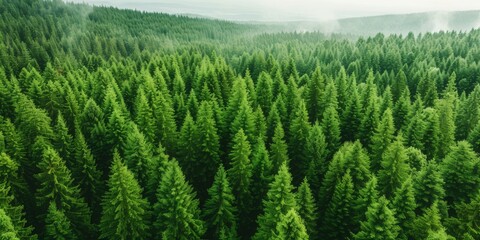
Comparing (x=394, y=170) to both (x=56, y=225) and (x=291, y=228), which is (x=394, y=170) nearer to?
(x=291, y=228)

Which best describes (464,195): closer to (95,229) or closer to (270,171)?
(270,171)

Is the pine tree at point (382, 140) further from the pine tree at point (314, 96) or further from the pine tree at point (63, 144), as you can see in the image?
the pine tree at point (63, 144)

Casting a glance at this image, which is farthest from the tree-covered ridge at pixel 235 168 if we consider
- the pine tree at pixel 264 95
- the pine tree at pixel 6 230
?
the pine tree at pixel 264 95

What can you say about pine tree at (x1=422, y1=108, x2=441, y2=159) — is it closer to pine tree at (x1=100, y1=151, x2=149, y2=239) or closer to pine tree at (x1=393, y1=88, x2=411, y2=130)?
pine tree at (x1=393, y1=88, x2=411, y2=130)

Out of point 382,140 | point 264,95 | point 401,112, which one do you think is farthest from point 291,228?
point 401,112

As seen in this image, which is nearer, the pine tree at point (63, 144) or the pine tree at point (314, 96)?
the pine tree at point (63, 144)

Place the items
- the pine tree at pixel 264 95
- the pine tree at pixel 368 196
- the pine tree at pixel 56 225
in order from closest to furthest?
the pine tree at pixel 368 196 → the pine tree at pixel 56 225 → the pine tree at pixel 264 95
